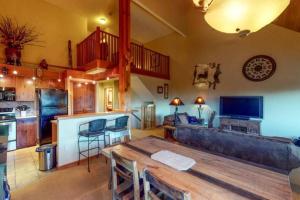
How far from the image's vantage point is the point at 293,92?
4.34 m

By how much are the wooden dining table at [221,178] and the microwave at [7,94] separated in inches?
158

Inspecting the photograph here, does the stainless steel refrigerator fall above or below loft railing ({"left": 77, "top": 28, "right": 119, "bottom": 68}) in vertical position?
below

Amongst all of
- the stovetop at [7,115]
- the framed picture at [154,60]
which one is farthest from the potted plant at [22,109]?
the framed picture at [154,60]

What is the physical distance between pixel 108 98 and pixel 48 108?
379 centimetres

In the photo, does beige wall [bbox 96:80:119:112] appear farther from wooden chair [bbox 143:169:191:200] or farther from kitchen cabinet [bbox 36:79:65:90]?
wooden chair [bbox 143:169:191:200]

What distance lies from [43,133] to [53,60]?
266 centimetres

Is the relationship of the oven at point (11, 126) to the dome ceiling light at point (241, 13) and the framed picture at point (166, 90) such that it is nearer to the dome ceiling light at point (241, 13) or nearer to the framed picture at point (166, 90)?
the dome ceiling light at point (241, 13)

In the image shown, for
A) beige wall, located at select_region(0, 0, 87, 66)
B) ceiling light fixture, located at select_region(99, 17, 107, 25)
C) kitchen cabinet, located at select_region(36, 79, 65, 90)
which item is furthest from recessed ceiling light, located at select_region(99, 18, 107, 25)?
kitchen cabinet, located at select_region(36, 79, 65, 90)

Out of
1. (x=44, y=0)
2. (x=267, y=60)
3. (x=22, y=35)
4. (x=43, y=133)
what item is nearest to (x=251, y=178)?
(x=43, y=133)

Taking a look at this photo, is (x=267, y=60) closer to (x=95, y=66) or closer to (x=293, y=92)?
(x=293, y=92)

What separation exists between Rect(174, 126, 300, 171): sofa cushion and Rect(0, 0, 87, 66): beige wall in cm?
517

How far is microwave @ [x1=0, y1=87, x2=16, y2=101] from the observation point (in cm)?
397

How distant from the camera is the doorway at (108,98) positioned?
24.9 feet

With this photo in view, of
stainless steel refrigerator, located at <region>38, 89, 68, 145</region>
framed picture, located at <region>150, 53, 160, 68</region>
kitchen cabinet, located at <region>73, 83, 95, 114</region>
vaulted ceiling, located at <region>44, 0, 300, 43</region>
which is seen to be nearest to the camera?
stainless steel refrigerator, located at <region>38, 89, 68, 145</region>
